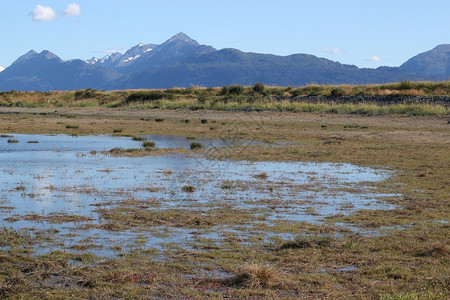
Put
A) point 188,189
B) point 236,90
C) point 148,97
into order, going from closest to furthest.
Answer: point 188,189
point 148,97
point 236,90

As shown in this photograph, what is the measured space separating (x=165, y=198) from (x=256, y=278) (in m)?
7.05

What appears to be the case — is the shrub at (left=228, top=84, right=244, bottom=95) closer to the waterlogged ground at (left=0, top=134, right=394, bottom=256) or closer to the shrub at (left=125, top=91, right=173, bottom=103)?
the shrub at (left=125, top=91, right=173, bottom=103)

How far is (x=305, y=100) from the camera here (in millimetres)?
58125

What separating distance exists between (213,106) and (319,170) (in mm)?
37408

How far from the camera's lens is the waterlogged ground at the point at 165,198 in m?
11.0

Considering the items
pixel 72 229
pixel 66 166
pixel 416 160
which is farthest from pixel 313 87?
pixel 72 229

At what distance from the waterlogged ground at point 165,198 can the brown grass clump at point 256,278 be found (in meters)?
2.05

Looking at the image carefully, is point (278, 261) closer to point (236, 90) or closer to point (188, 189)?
point (188, 189)

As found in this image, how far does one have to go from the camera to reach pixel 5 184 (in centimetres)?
1675

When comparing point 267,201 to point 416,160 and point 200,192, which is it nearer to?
point 200,192

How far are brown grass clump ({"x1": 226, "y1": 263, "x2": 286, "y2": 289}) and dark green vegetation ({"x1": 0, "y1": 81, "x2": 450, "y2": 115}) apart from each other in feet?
123

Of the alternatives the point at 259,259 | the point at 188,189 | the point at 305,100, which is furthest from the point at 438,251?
the point at 305,100

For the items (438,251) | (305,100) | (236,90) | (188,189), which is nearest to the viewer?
(438,251)

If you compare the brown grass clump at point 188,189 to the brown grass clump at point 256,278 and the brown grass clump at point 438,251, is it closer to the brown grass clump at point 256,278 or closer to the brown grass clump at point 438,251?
the brown grass clump at point 438,251
